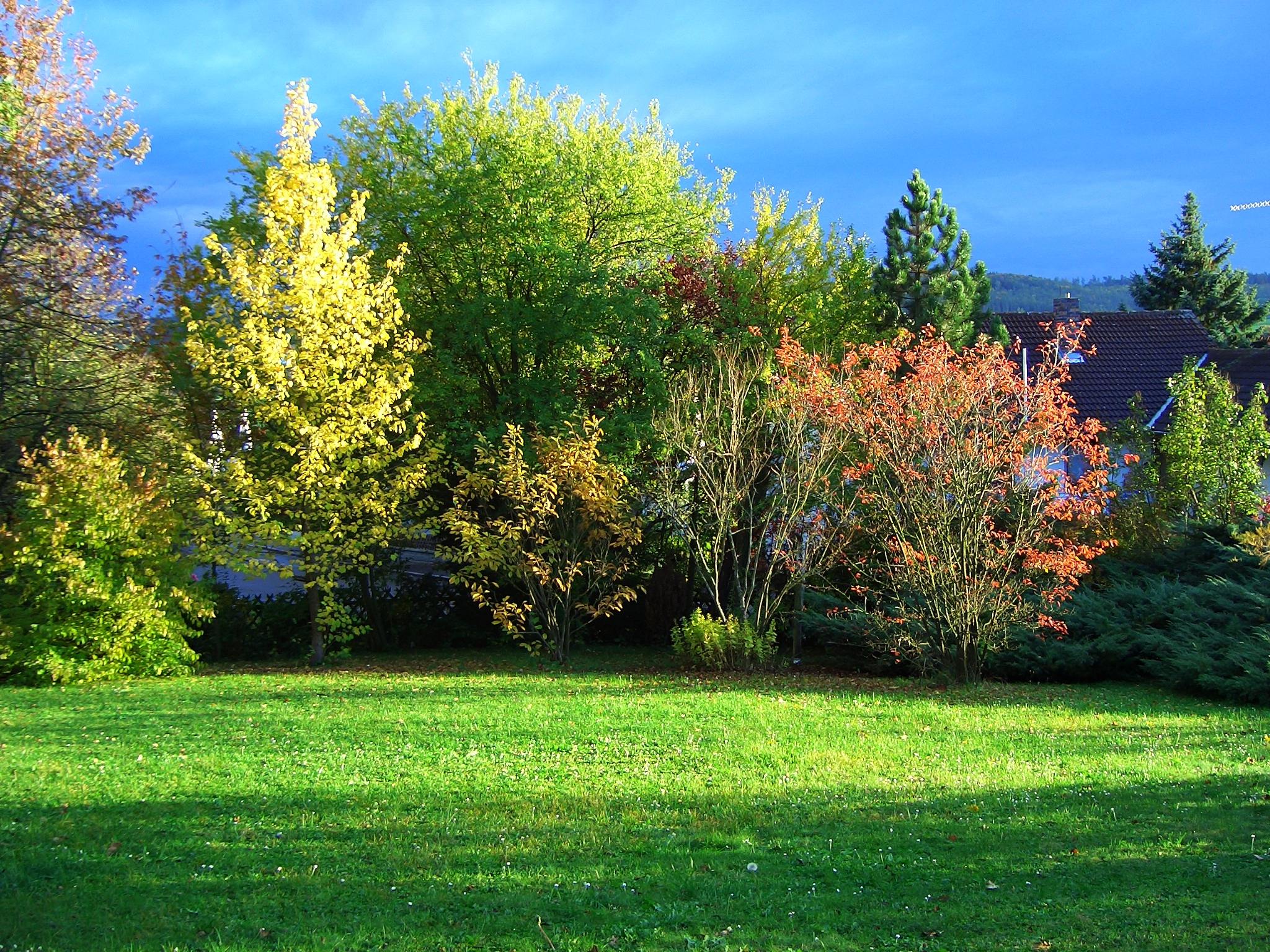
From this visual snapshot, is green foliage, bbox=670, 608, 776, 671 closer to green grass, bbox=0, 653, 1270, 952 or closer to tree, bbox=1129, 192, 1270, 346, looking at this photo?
green grass, bbox=0, 653, 1270, 952

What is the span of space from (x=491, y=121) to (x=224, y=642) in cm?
1055

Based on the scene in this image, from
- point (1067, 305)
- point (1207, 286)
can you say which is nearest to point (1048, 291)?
point (1207, 286)

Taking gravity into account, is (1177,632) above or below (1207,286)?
below

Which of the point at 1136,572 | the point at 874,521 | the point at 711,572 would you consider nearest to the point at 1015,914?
the point at 874,521

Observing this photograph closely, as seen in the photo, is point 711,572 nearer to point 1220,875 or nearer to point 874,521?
point 874,521

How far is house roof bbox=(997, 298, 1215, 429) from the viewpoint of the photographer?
27.2 meters

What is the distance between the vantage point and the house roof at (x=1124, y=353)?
27219 mm

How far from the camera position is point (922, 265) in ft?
72.9

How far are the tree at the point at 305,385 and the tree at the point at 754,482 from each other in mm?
3964

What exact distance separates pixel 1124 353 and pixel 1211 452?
13.7 m

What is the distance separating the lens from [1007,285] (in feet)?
392

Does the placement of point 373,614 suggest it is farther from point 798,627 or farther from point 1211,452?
point 1211,452

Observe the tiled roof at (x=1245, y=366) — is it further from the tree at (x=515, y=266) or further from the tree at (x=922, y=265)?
the tree at (x=515, y=266)

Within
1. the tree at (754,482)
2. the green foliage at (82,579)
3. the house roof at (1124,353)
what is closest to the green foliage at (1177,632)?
the tree at (754,482)
